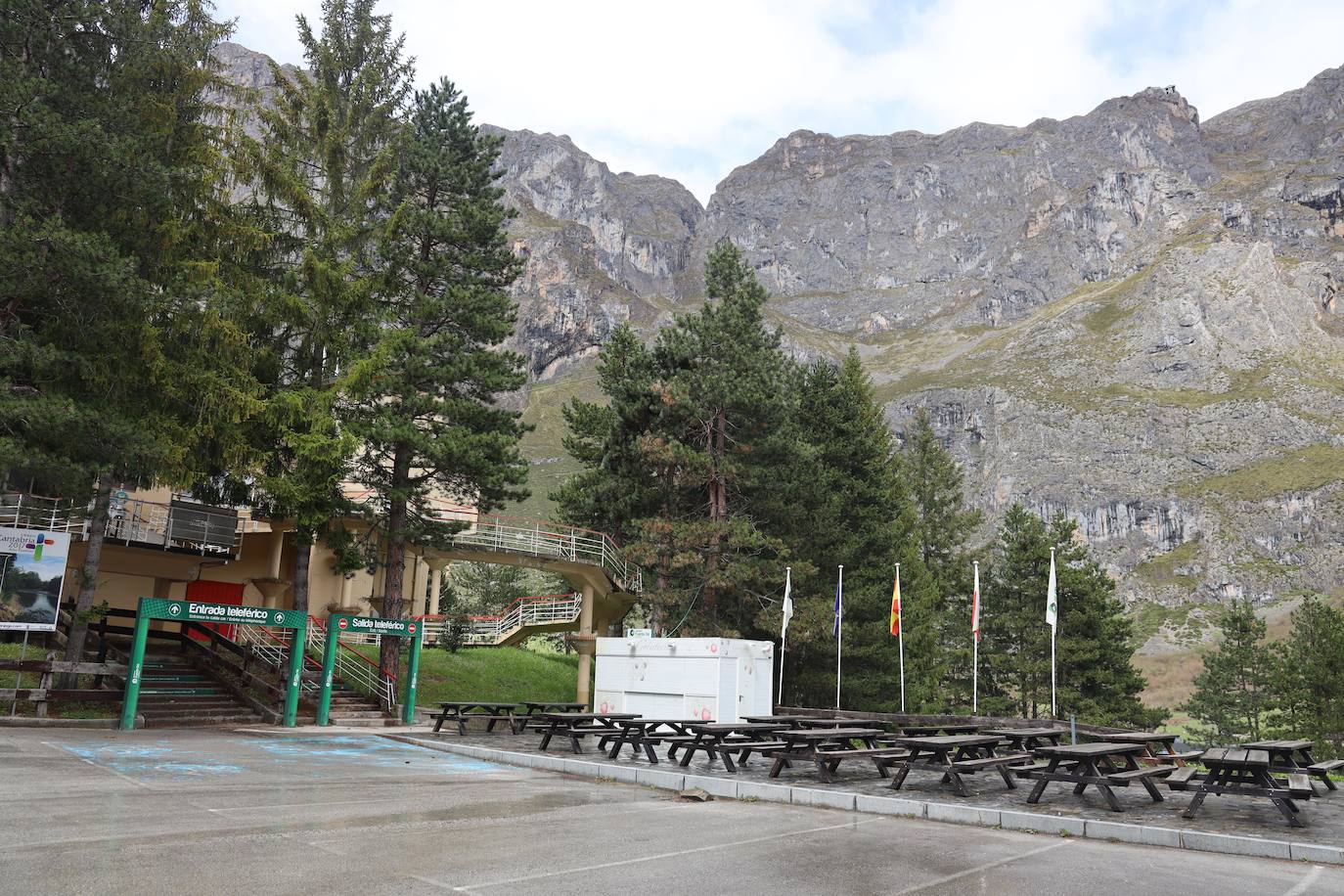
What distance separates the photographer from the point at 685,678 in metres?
21.0

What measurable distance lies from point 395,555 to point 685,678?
27.2 feet

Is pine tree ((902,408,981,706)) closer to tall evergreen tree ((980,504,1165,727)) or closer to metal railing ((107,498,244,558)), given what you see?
tall evergreen tree ((980,504,1165,727))

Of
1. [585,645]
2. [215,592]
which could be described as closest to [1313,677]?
[585,645]

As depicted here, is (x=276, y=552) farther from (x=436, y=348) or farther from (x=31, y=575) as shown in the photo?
(x=31, y=575)

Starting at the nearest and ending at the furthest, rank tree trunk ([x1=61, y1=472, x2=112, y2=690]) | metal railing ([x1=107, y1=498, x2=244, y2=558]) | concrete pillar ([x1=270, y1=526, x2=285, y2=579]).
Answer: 1. tree trunk ([x1=61, y1=472, x2=112, y2=690])
2. metal railing ([x1=107, y1=498, x2=244, y2=558])
3. concrete pillar ([x1=270, y1=526, x2=285, y2=579])

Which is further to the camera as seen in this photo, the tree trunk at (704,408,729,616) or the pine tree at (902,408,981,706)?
the pine tree at (902,408,981,706)

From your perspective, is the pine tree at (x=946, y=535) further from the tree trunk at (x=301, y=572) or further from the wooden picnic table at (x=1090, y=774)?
the wooden picnic table at (x=1090, y=774)

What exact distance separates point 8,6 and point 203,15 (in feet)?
14.0

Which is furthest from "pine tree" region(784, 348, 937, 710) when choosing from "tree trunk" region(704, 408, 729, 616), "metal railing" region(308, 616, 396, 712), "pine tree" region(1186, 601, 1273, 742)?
"pine tree" region(1186, 601, 1273, 742)

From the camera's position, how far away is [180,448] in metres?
18.1

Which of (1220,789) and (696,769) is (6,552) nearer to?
(696,769)

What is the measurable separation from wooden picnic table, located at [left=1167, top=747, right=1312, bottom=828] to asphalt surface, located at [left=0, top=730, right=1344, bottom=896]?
1556 mm

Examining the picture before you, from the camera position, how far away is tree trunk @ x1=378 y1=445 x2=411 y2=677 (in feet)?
74.5

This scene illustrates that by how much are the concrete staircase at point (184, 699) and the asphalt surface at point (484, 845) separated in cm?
664
